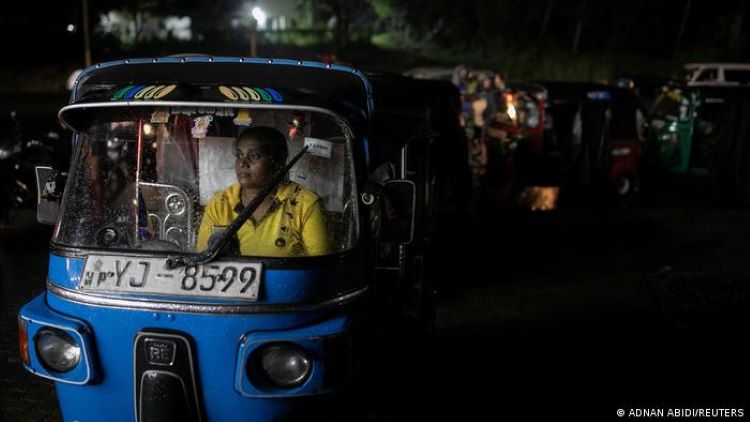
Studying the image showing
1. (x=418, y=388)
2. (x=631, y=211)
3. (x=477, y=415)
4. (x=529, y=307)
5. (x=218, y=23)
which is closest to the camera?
(x=477, y=415)

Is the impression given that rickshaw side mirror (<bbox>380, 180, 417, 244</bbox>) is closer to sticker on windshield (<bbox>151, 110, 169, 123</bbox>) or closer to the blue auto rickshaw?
the blue auto rickshaw

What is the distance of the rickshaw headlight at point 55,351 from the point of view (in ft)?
11.0

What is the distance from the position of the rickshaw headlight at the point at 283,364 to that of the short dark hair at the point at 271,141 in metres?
0.94

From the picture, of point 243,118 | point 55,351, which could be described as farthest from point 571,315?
point 55,351

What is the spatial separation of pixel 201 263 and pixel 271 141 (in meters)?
0.73

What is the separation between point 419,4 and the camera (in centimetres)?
4644

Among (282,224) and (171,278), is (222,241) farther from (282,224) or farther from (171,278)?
(282,224)

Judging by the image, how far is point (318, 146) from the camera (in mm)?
3576

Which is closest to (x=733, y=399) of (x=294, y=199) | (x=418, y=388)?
(x=418, y=388)

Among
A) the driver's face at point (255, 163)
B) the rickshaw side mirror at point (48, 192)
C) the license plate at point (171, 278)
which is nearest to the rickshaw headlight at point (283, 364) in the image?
the license plate at point (171, 278)

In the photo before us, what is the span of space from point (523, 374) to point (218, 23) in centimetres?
4815

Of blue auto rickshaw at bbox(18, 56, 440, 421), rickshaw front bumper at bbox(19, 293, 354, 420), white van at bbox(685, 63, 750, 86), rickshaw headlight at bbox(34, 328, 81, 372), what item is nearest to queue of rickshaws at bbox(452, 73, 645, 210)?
blue auto rickshaw at bbox(18, 56, 440, 421)

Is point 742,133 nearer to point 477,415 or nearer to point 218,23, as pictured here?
point 477,415

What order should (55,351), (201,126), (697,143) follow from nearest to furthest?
(55,351)
(201,126)
(697,143)
